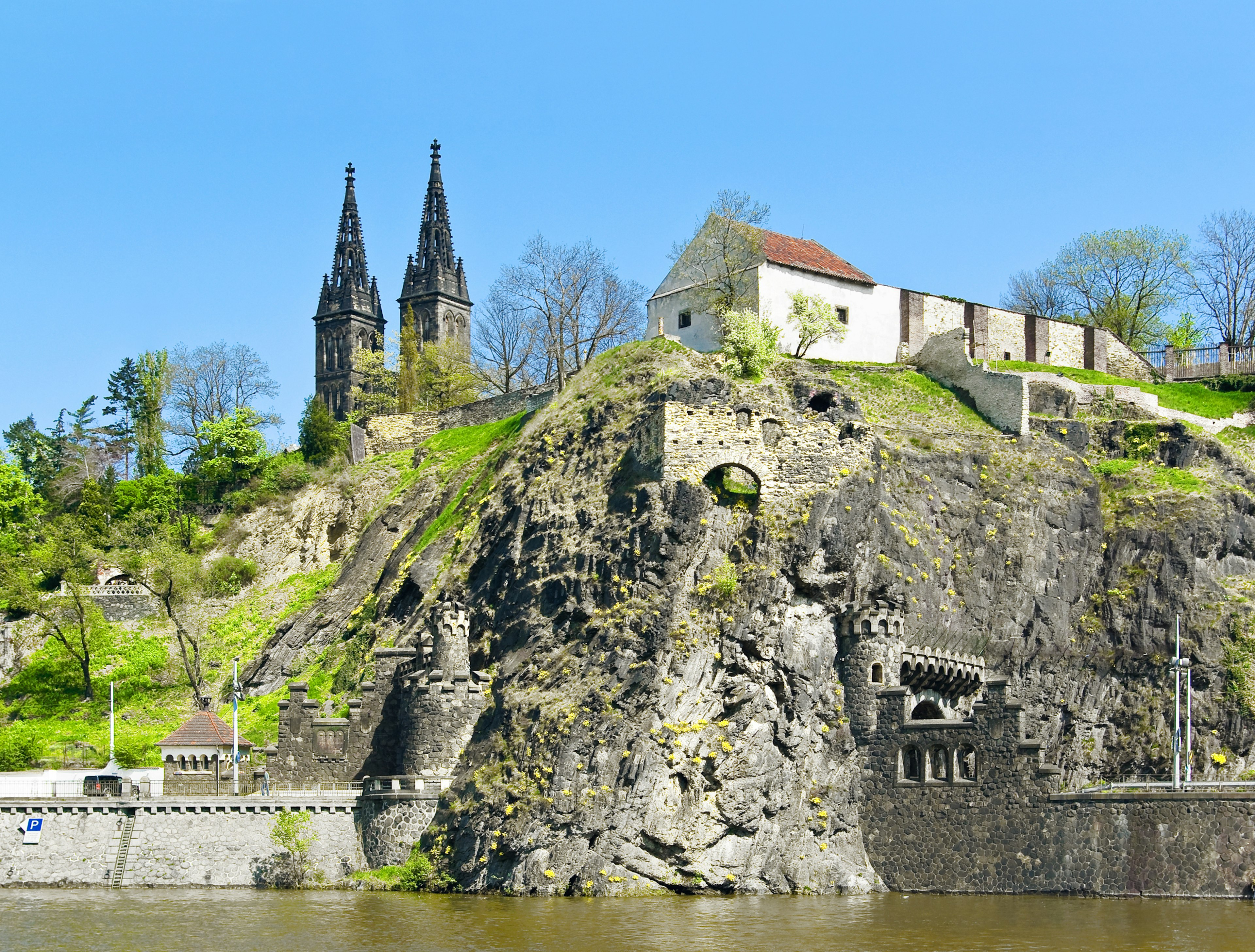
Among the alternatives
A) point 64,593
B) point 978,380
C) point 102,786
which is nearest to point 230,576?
point 64,593

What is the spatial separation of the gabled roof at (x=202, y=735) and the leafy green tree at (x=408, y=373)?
36.1 m

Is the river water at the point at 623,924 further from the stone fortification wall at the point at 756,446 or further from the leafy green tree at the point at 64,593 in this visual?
the leafy green tree at the point at 64,593

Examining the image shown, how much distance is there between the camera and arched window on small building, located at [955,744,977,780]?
51.7 metres

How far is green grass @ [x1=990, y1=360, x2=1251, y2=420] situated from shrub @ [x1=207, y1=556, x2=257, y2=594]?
38967 mm

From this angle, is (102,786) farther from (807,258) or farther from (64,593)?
(807,258)

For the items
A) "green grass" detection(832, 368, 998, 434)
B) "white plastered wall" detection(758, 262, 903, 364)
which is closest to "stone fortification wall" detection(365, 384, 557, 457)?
"white plastered wall" detection(758, 262, 903, 364)

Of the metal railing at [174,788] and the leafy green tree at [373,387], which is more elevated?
the leafy green tree at [373,387]

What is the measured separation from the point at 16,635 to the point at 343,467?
774 inches

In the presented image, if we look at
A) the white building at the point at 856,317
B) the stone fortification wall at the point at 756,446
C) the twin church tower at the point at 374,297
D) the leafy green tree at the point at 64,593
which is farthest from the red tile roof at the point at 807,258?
the twin church tower at the point at 374,297

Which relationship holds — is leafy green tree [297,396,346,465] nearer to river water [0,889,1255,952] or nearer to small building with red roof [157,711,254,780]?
small building with red roof [157,711,254,780]

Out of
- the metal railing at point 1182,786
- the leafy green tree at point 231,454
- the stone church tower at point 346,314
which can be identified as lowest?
the metal railing at point 1182,786

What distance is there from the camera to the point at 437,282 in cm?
13712

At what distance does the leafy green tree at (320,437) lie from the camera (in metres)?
96.5

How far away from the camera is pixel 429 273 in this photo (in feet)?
455
